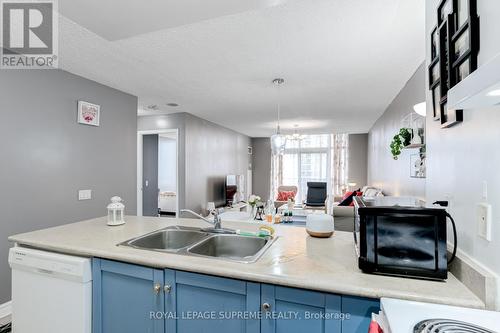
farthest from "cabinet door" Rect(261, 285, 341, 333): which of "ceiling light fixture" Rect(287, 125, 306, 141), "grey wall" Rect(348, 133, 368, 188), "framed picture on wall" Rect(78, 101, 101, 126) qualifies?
"grey wall" Rect(348, 133, 368, 188)

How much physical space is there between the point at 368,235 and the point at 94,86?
3.52m

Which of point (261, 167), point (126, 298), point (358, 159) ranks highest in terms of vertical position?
point (358, 159)

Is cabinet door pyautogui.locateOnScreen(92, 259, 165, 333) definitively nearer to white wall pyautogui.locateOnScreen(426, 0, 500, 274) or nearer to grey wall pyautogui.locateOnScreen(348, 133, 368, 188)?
white wall pyautogui.locateOnScreen(426, 0, 500, 274)

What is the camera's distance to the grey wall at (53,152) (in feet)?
7.61

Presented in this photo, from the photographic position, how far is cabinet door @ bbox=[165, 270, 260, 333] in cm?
113

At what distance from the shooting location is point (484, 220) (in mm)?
901

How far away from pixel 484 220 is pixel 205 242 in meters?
1.40

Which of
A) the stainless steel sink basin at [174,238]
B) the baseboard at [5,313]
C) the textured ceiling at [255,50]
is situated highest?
the textured ceiling at [255,50]

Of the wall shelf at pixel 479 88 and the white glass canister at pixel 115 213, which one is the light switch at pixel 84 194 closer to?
the white glass canister at pixel 115 213

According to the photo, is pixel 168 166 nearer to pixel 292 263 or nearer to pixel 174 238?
pixel 174 238

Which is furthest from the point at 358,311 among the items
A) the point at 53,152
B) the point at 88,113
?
the point at 88,113

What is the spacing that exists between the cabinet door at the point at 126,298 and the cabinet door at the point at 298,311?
0.56 metres

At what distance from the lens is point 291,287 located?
1.08 meters

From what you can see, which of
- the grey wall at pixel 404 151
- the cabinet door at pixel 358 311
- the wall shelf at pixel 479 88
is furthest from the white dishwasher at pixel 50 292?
the grey wall at pixel 404 151
